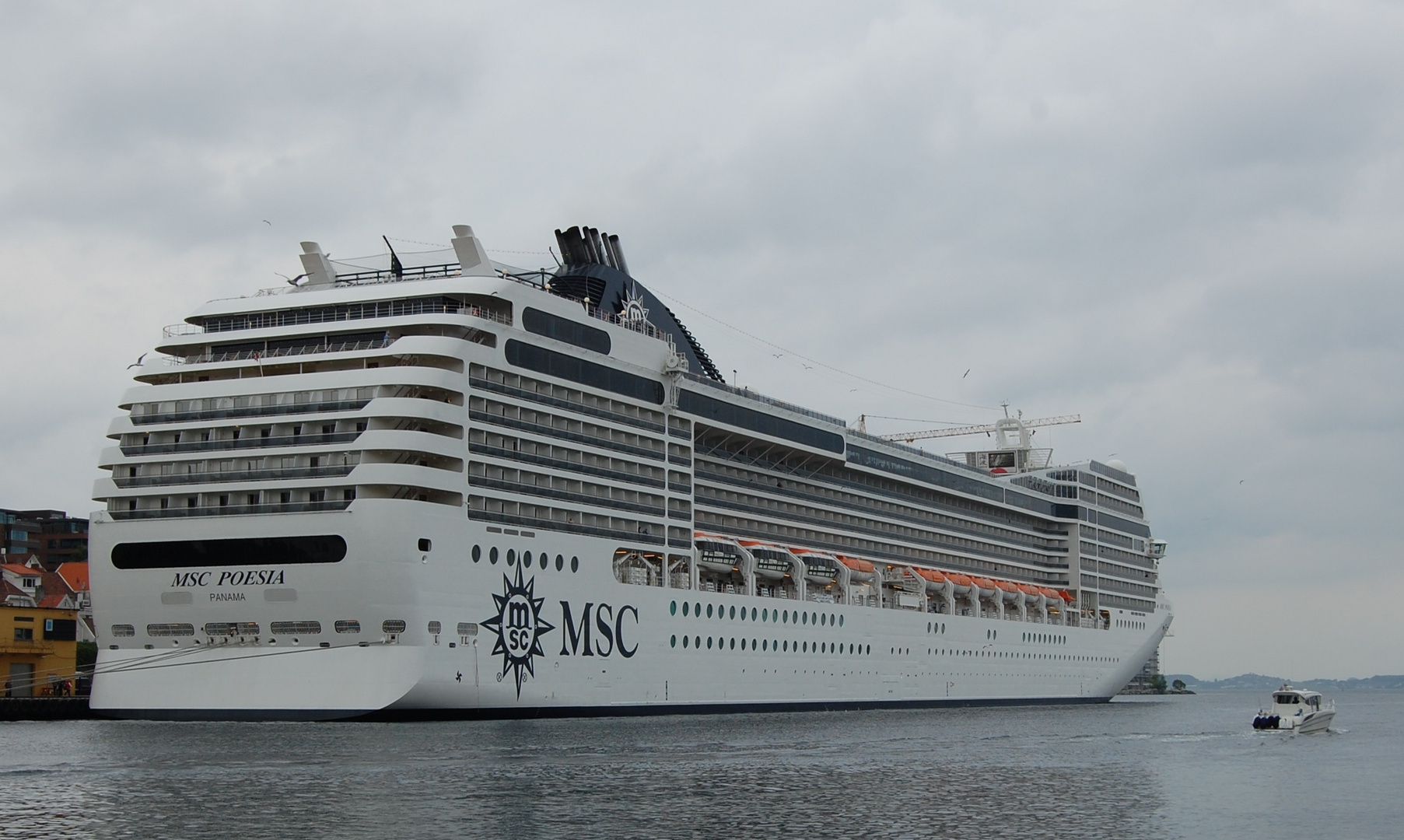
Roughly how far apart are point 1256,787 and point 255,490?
1267 inches

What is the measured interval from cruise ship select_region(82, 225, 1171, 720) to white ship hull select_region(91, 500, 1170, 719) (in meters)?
0.09

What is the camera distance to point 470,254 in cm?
5597

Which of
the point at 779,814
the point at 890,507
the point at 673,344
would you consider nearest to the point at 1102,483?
the point at 890,507

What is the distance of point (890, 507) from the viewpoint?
80812 millimetres

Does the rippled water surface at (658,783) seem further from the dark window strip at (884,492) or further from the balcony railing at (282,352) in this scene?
the dark window strip at (884,492)

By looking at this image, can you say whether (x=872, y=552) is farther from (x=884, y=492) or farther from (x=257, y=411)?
(x=257, y=411)

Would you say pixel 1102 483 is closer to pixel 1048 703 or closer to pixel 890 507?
pixel 1048 703

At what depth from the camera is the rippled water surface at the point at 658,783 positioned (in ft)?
92.6

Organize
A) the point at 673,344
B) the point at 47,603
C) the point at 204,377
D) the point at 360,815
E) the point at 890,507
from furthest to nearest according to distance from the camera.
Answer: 1. the point at 47,603
2. the point at 890,507
3. the point at 673,344
4. the point at 204,377
5. the point at 360,815

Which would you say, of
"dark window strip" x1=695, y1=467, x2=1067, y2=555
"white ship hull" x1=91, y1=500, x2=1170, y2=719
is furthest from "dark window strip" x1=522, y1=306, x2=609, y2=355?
"dark window strip" x1=695, y1=467, x2=1067, y2=555

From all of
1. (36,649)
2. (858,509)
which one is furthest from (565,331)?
(36,649)

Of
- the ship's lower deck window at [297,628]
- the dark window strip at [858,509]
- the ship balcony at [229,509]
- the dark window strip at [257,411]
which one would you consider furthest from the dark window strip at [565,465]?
the ship's lower deck window at [297,628]

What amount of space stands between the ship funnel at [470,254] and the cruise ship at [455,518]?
0.12 m

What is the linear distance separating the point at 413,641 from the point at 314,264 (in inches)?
729
